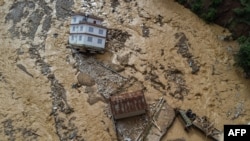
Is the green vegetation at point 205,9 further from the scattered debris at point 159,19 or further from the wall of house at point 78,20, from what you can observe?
the wall of house at point 78,20

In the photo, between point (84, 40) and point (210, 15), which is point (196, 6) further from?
point (84, 40)

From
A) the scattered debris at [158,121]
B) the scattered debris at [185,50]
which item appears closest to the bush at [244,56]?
the scattered debris at [185,50]

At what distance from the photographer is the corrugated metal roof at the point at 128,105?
1462 cm

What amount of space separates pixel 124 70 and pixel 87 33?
2224 millimetres

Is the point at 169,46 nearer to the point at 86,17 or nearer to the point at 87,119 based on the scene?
the point at 86,17

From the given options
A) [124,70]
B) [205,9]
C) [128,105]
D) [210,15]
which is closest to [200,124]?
[128,105]

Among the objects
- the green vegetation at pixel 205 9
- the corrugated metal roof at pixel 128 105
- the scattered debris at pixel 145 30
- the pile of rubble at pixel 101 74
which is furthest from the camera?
the scattered debris at pixel 145 30

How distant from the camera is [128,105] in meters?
14.6

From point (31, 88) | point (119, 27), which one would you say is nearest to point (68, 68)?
point (31, 88)

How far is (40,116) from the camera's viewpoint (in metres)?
15.0

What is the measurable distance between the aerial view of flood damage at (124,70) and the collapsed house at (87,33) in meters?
0.04

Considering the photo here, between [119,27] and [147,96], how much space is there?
3.77m

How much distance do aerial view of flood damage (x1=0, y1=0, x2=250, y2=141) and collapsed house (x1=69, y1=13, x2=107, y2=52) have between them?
0.14 ft

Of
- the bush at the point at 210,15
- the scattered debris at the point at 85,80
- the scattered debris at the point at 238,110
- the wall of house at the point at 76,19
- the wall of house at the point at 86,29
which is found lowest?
the scattered debris at the point at 238,110
